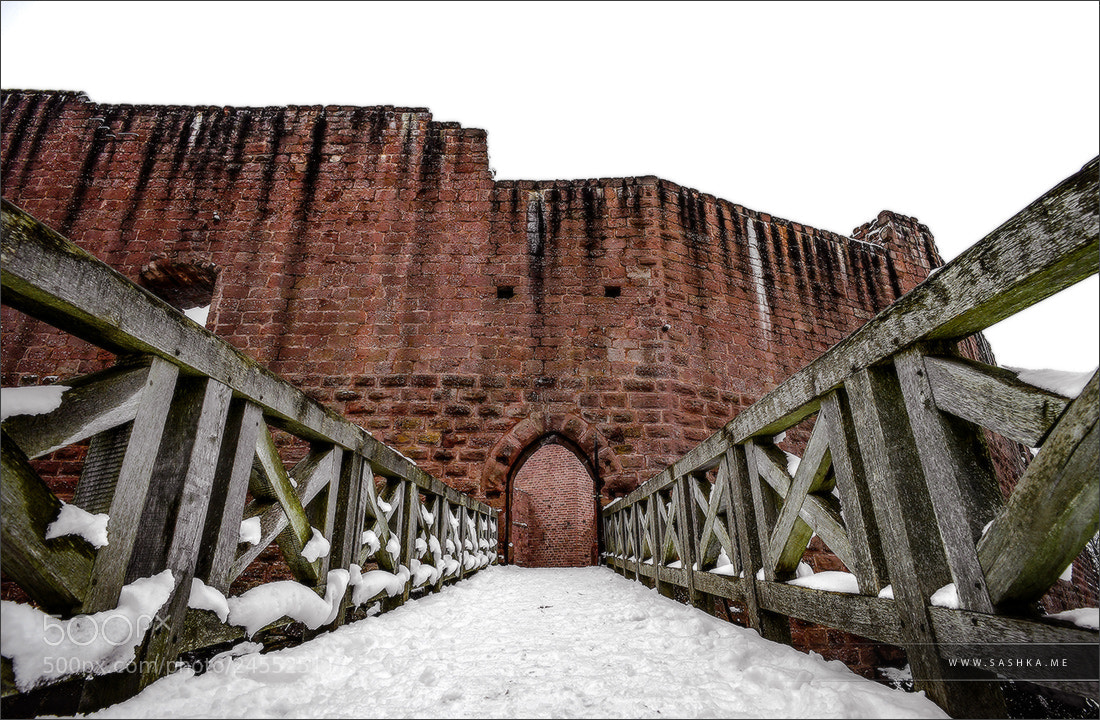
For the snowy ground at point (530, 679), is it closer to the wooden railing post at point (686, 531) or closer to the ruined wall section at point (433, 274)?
the wooden railing post at point (686, 531)

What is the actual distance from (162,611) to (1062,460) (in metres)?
1.85

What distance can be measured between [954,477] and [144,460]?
180 centimetres

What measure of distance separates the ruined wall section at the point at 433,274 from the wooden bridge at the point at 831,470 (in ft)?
17.2

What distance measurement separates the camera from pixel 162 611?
46.9 inches

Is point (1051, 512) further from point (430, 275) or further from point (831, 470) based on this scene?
point (430, 275)

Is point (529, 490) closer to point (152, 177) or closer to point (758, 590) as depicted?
point (152, 177)

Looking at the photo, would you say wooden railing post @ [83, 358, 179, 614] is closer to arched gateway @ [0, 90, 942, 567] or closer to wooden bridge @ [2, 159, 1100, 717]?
wooden bridge @ [2, 159, 1100, 717]

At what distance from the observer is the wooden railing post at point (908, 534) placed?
3.46ft

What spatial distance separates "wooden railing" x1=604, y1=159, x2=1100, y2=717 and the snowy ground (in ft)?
0.57

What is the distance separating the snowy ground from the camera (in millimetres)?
1076

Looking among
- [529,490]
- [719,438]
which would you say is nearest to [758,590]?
[719,438]

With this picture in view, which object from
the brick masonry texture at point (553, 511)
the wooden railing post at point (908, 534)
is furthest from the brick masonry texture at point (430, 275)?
the wooden railing post at point (908, 534)

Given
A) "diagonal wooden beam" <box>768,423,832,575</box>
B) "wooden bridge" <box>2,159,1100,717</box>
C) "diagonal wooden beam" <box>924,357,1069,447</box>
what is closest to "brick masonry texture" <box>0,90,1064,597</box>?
"diagonal wooden beam" <box>768,423,832,575</box>

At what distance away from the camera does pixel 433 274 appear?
756 cm
